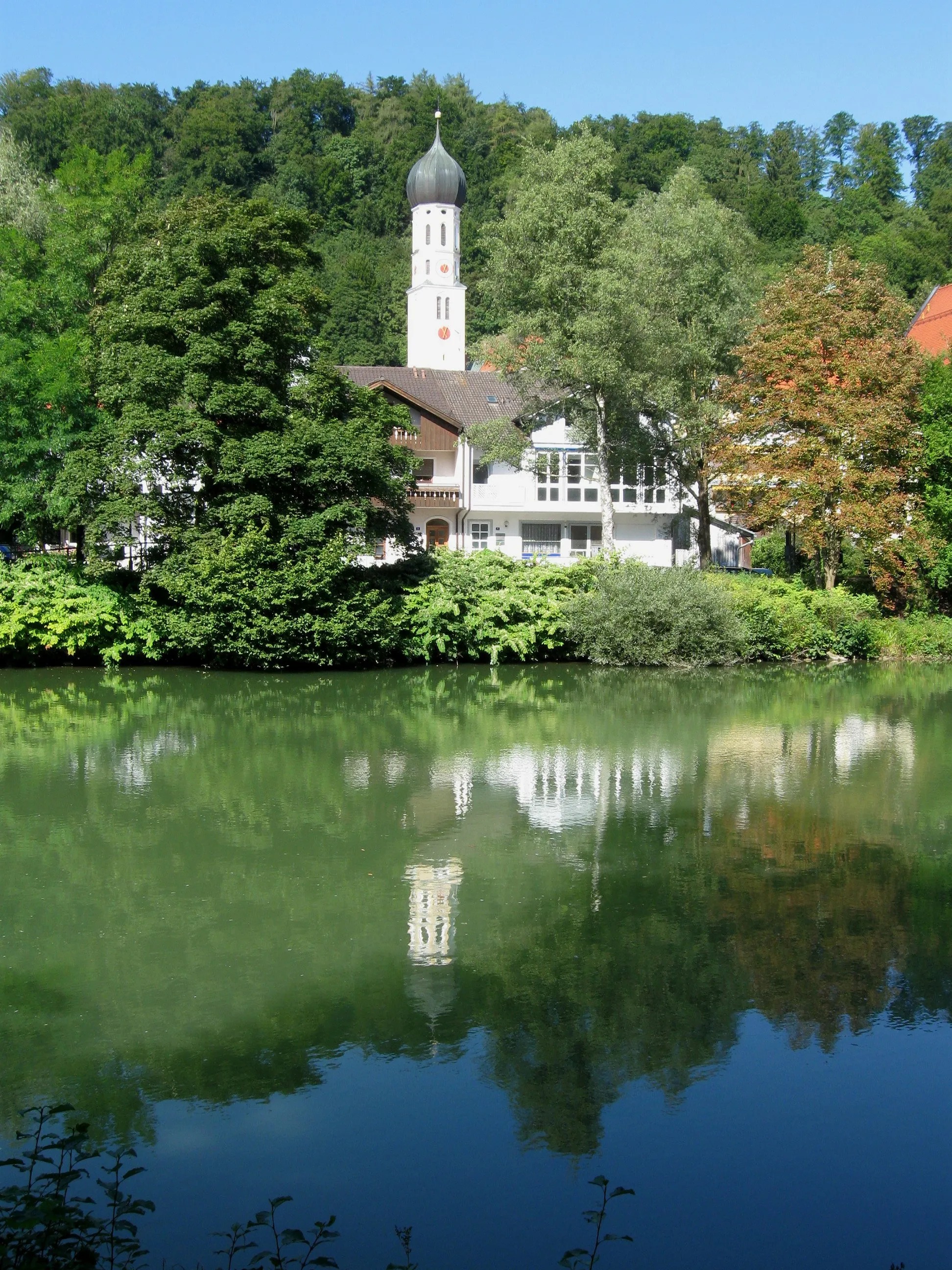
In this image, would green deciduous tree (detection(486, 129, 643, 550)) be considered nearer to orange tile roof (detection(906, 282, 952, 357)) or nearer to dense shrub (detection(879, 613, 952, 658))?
dense shrub (detection(879, 613, 952, 658))

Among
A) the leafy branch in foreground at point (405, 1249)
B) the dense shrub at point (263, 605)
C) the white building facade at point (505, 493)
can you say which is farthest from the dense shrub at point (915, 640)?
the leafy branch in foreground at point (405, 1249)

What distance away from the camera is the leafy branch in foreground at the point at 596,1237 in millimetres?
5042

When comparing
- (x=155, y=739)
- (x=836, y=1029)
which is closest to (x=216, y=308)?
(x=155, y=739)

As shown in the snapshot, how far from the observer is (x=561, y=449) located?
45.9 metres

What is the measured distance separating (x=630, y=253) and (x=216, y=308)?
12.1 meters

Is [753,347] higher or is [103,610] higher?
[753,347]

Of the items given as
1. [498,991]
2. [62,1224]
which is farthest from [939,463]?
[62,1224]

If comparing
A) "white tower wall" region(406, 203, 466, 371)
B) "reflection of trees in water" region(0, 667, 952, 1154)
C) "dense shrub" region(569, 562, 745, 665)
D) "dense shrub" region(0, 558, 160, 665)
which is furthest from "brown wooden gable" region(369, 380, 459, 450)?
"reflection of trees in water" region(0, 667, 952, 1154)

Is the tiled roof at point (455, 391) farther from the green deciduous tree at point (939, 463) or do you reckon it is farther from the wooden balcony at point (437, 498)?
the green deciduous tree at point (939, 463)

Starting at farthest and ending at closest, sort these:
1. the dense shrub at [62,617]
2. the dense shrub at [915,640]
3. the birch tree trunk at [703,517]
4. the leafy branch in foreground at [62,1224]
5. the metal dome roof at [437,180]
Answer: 1. the metal dome roof at [437,180]
2. the birch tree trunk at [703,517]
3. the dense shrub at [915,640]
4. the dense shrub at [62,617]
5. the leafy branch in foreground at [62,1224]

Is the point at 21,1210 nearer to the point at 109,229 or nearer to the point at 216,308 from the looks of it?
the point at 216,308

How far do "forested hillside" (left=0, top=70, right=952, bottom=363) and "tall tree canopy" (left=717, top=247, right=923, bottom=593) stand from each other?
116ft

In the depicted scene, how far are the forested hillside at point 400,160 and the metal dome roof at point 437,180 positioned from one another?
15.6ft

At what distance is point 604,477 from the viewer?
37406mm
